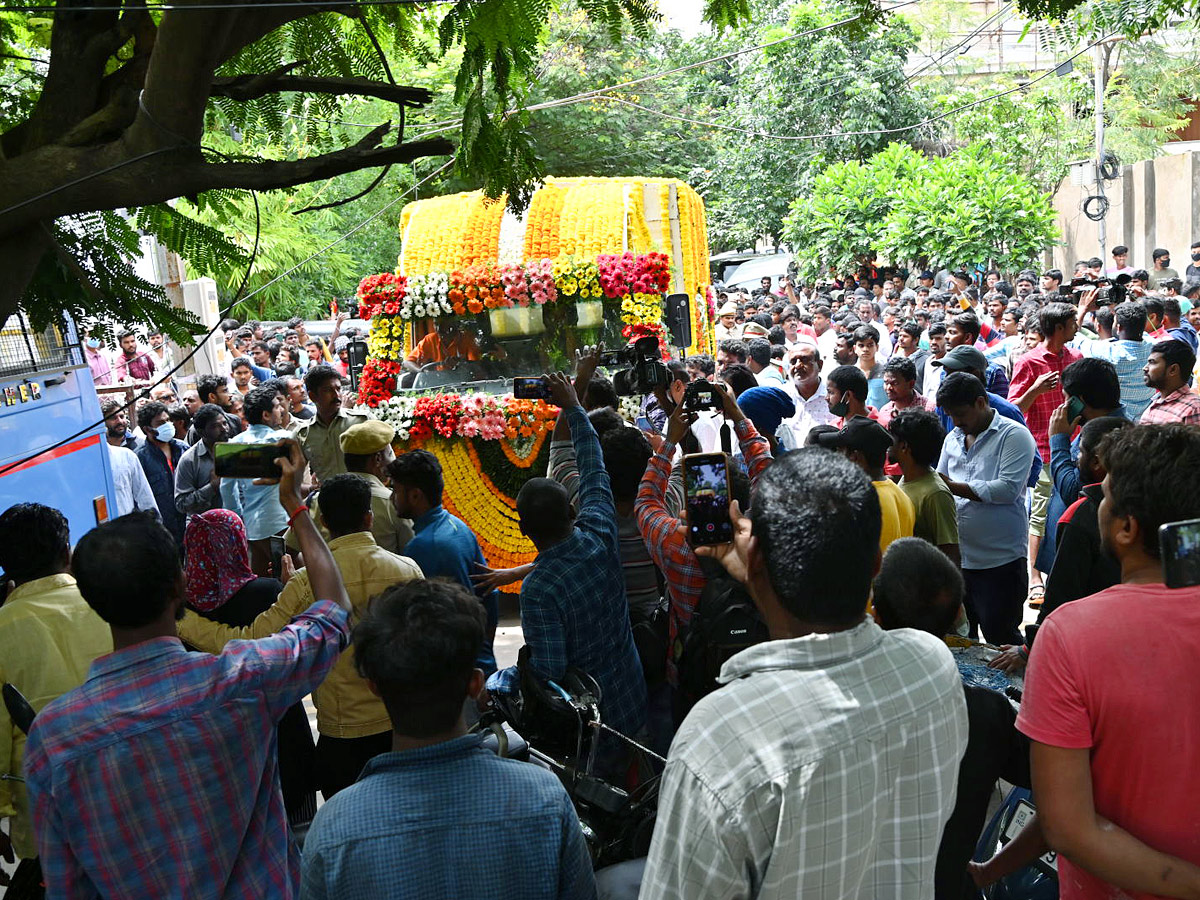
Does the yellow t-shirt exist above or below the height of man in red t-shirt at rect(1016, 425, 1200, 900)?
below

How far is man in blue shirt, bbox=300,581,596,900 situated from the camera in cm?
228

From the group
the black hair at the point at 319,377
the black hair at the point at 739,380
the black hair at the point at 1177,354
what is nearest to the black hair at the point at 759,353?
the black hair at the point at 739,380

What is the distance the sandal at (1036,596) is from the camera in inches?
311

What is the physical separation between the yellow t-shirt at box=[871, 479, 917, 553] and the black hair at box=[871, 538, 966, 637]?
1.42m

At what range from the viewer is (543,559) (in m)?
4.01

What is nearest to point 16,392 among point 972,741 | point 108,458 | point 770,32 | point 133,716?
point 108,458

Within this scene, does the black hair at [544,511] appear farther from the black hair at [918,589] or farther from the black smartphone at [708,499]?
the black hair at [918,589]

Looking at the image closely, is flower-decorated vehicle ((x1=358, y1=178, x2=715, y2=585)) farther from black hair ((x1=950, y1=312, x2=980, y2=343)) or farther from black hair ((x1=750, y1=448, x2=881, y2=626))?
black hair ((x1=750, y1=448, x2=881, y2=626))

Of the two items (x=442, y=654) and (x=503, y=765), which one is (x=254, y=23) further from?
(x=503, y=765)

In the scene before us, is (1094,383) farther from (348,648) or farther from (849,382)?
(348,648)

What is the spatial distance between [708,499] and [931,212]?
728 inches

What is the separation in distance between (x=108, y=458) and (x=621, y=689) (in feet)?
16.7

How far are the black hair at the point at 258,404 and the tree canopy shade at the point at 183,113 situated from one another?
367 cm

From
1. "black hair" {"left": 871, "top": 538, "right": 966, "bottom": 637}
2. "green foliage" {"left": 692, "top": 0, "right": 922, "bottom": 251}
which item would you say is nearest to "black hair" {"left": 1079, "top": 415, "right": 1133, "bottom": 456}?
"black hair" {"left": 871, "top": 538, "right": 966, "bottom": 637}
